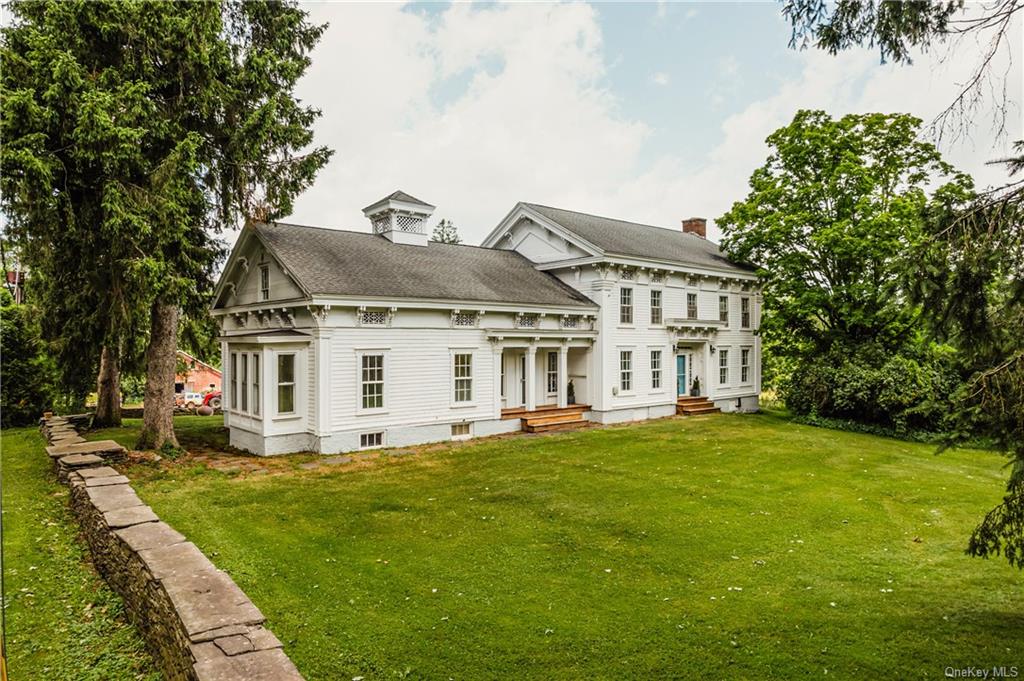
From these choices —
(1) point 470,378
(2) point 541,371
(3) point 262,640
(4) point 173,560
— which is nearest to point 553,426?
(2) point 541,371

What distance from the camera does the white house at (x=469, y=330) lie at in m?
16.8

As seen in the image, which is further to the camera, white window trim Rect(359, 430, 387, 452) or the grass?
white window trim Rect(359, 430, 387, 452)

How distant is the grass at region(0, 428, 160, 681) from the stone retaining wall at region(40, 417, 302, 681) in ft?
0.66

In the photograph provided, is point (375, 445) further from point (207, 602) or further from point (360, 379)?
point (207, 602)

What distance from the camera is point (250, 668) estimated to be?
469 cm

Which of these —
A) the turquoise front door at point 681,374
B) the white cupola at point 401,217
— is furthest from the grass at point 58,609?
the turquoise front door at point 681,374

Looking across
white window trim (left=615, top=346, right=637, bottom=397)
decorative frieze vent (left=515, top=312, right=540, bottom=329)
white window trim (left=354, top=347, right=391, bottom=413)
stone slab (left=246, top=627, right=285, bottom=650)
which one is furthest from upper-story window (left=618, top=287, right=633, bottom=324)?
stone slab (left=246, top=627, right=285, bottom=650)

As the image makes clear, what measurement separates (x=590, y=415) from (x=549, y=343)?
11.5 feet

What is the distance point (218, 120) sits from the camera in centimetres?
1602

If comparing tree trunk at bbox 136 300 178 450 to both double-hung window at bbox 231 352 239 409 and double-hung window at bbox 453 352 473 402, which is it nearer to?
double-hung window at bbox 231 352 239 409

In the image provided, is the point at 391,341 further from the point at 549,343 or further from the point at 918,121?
the point at 918,121

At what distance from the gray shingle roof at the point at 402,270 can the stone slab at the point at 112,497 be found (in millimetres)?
7451

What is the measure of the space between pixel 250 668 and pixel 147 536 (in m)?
3.69

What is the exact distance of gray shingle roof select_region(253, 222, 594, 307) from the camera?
57.0ft
